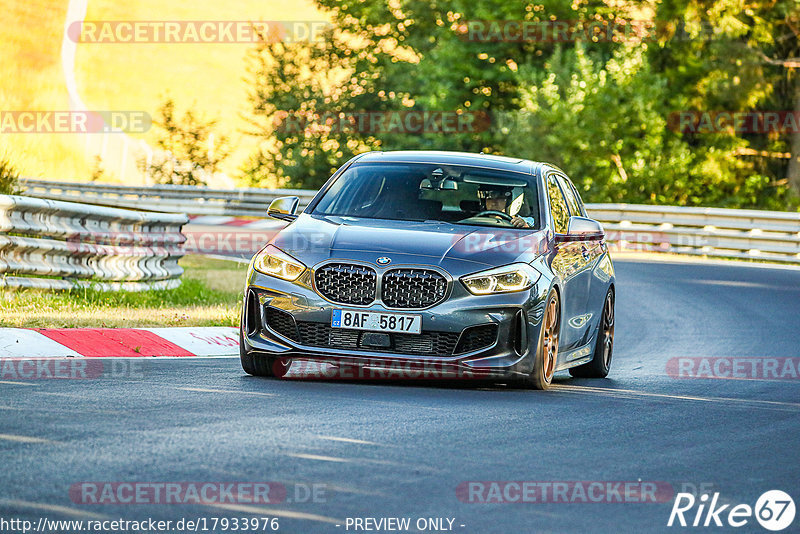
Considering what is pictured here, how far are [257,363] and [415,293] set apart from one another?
1257mm

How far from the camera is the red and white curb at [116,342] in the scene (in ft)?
34.0

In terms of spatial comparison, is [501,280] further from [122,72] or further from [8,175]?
[122,72]

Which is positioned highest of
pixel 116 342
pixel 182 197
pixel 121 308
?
pixel 116 342

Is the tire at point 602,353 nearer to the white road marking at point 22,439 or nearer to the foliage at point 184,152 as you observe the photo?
the white road marking at point 22,439

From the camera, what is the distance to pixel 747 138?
40.9 metres

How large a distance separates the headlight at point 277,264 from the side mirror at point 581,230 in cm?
214

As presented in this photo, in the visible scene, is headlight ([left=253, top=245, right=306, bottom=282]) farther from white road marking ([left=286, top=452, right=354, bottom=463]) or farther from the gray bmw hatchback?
white road marking ([left=286, top=452, right=354, bottom=463])

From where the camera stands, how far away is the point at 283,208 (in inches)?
410

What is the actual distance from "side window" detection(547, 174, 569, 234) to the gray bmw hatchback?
35 cm

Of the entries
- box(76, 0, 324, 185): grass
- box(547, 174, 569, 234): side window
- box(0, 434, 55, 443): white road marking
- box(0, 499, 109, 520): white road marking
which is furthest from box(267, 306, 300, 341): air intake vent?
box(76, 0, 324, 185): grass

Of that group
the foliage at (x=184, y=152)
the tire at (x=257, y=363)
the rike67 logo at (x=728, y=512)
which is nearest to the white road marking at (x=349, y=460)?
the rike67 logo at (x=728, y=512)

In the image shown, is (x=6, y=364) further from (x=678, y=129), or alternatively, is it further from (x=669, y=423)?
(x=678, y=129)

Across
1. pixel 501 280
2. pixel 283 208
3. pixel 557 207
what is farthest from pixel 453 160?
pixel 501 280

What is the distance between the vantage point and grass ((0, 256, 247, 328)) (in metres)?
11.9
